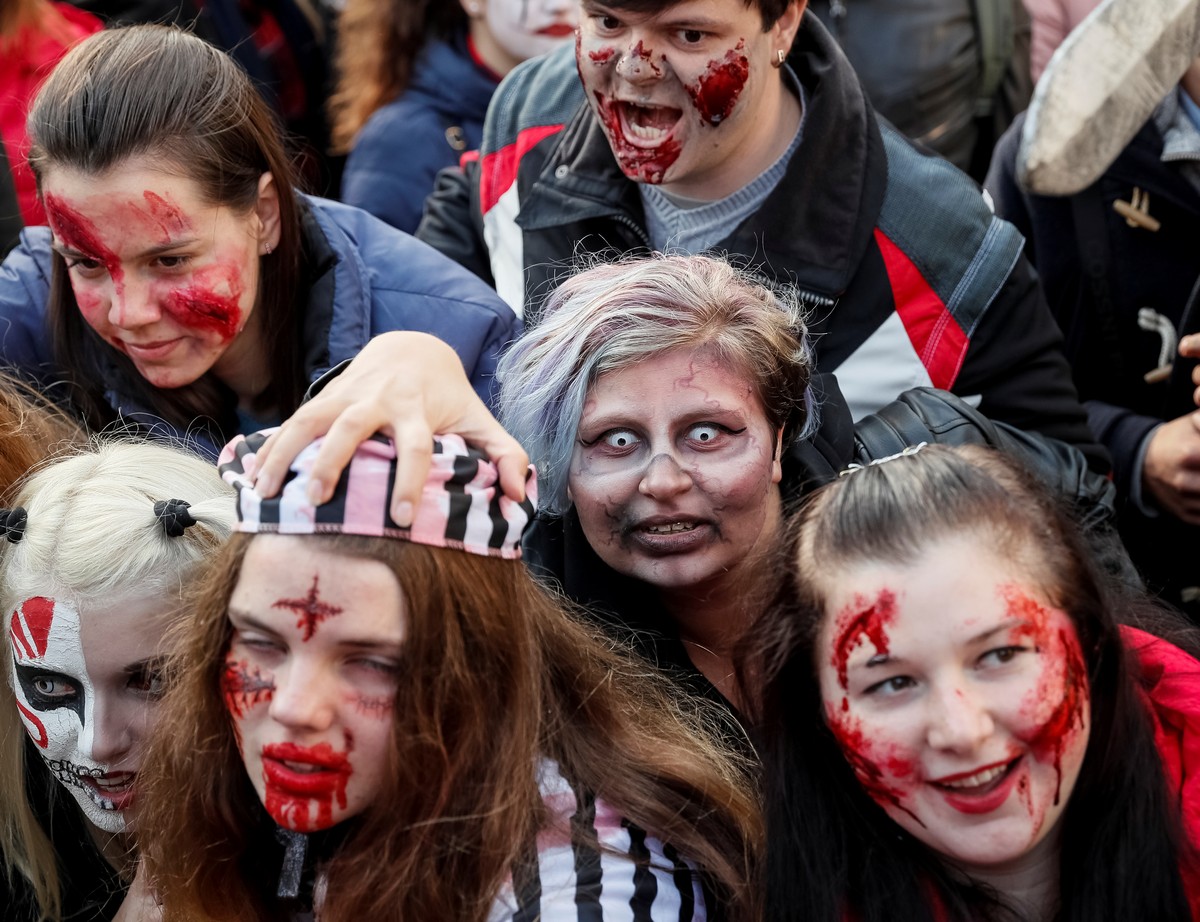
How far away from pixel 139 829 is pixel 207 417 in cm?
94

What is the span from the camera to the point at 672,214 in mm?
3100

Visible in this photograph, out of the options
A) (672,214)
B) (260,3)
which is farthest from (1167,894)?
(260,3)

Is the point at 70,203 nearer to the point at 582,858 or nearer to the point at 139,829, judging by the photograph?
the point at 139,829

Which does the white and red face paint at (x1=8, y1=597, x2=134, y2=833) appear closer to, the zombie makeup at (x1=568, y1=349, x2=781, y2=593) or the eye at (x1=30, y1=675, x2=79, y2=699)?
the eye at (x1=30, y1=675, x2=79, y2=699)

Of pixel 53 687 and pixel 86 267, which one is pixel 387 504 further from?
pixel 86 267

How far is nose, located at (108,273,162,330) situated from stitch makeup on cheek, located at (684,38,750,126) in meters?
1.08

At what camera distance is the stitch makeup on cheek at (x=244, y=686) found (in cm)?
201

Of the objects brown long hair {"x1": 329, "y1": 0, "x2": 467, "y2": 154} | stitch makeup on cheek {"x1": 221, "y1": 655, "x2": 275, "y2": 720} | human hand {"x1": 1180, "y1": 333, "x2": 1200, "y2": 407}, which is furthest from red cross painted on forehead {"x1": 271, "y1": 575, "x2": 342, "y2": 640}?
brown long hair {"x1": 329, "y1": 0, "x2": 467, "y2": 154}

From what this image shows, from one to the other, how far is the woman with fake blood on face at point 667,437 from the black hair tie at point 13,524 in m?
0.83

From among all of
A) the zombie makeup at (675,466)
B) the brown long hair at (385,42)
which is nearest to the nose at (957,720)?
the zombie makeup at (675,466)

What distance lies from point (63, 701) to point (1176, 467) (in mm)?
2102

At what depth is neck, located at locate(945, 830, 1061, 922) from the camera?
201cm

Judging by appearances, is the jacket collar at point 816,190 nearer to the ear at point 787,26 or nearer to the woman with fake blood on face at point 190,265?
the ear at point 787,26

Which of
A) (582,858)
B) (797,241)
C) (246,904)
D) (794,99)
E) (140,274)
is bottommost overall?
(246,904)
